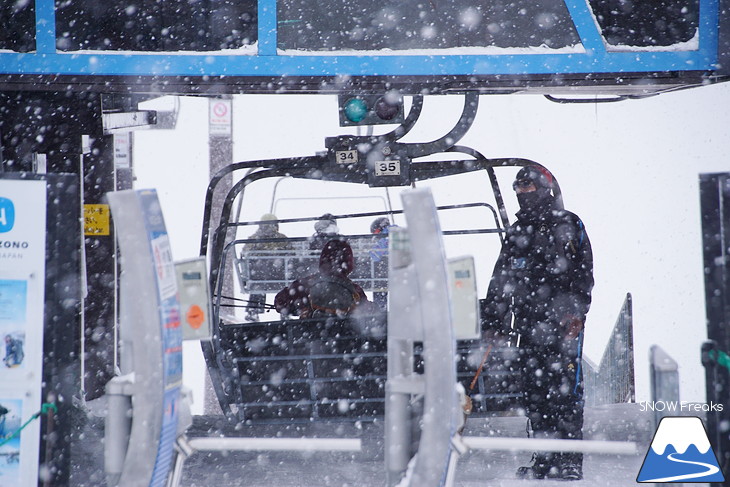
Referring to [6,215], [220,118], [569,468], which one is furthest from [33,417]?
[220,118]

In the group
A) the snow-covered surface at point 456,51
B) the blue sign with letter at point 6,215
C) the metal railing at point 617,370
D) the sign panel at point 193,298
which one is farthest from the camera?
the metal railing at point 617,370

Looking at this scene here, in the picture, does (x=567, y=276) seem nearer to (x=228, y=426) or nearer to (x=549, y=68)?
(x=549, y=68)

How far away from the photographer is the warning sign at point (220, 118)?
11.8m

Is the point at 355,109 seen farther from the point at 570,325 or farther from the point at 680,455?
the point at 680,455

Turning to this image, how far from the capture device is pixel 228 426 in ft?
23.4

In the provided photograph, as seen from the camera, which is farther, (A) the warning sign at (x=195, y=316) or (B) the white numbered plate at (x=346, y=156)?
(B) the white numbered plate at (x=346, y=156)

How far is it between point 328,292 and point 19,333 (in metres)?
2.91

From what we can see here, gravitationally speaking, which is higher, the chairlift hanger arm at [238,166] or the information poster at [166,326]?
the chairlift hanger arm at [238,166]

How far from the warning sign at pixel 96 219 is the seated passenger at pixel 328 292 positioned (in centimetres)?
256

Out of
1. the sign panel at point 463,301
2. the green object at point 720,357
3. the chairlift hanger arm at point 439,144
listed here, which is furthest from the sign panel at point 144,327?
the chairlift hanger arm at point 439,144

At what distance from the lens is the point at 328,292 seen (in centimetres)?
630

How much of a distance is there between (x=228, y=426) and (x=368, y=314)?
6.05ft

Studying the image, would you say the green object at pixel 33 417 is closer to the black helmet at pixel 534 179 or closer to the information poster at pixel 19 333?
the information poster at pixel 19 333

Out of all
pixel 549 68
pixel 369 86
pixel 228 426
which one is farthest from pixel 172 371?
pixel 228 426
